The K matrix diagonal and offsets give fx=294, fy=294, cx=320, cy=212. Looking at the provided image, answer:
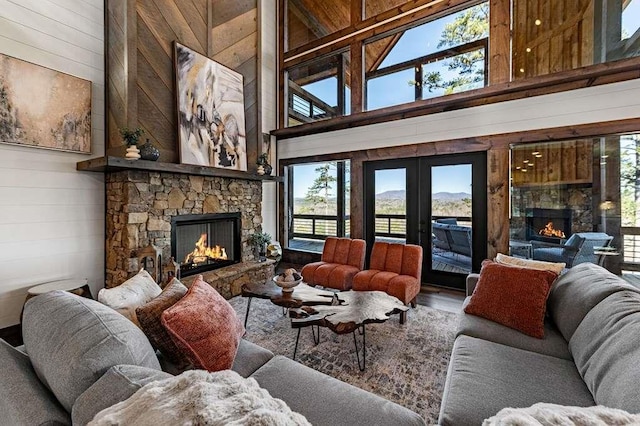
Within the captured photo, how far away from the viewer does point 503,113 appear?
13.5 feet

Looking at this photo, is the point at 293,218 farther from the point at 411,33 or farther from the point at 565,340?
the point at 565,340

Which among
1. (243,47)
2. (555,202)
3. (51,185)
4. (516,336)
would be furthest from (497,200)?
(51,185)

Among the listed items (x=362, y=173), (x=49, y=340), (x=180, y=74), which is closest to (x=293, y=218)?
(x=362, y=173)

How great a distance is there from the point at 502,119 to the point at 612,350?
11.8ft

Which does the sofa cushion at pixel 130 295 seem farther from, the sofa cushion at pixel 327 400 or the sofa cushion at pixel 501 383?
the sofa cushion at pixel 501 383

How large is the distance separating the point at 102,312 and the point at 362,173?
15.1ft

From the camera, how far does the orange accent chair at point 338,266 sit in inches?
155

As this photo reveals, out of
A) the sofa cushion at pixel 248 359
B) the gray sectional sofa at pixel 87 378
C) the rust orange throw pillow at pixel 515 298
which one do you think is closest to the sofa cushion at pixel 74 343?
the gray sectional sofa at pixel 87 378

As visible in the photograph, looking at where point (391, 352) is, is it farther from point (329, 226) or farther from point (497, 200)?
point (329, 226)

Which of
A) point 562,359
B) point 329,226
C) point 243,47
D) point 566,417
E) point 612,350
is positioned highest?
point 243,47

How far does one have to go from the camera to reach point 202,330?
4.93ft

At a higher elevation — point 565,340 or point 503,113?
point 503,113

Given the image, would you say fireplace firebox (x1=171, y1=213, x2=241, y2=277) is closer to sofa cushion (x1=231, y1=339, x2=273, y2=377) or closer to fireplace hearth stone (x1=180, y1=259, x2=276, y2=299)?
fireplace hearth stone (x1=180, y1=259, x2=276, y2=299)

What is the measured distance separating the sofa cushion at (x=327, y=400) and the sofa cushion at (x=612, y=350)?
745mm
